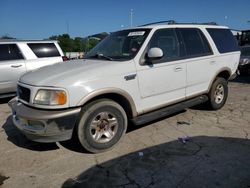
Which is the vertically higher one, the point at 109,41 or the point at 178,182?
the point at 109,41

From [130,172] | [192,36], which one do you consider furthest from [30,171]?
[192,36]

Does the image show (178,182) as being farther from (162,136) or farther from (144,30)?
(144,30)

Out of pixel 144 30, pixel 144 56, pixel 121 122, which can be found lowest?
pixel 121 122

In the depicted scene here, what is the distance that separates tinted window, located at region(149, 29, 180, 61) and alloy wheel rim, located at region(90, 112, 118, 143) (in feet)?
4.65

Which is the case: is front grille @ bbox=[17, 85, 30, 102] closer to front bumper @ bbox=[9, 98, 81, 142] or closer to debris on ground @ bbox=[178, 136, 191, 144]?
front bumper @ bbox=[9, 98, 81, 142]

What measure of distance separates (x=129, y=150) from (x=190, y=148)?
3.11ft

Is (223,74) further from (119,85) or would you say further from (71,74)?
(71,74)

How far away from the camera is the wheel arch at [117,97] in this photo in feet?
12.5

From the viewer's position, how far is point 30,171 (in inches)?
144

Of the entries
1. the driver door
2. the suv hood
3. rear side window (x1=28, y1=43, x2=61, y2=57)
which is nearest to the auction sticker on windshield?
the driver door

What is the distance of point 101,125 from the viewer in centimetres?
415

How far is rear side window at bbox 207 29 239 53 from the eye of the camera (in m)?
5.96

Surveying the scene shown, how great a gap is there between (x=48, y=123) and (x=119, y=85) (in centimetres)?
119

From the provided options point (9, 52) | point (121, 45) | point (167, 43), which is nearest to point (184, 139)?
point (167, 43)
